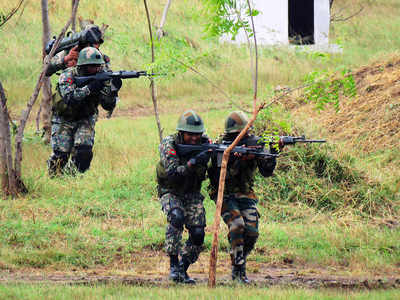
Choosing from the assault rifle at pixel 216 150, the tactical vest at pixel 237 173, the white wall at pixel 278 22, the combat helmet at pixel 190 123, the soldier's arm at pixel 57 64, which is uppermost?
the white wall at pixel 278 22

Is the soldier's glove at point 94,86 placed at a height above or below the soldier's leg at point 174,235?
above

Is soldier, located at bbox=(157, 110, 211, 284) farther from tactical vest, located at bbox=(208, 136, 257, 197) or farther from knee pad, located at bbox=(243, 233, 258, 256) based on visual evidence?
knee pad, located at bbox=(243, 233, 258, 256)

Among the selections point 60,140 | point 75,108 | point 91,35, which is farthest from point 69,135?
point 91,35

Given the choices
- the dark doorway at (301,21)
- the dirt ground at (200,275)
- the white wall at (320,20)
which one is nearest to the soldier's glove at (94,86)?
the dirt ground at (200,275)

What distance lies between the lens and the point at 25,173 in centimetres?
1008

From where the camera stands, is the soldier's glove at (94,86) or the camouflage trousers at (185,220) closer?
the camouflage trousers at (185,220)

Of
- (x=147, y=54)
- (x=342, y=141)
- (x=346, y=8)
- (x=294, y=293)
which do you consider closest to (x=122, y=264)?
(x=294, y=293)

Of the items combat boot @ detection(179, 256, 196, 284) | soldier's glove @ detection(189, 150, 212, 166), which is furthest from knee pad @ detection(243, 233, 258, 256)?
soldier's glove @ detection(189, 150, 212, 166)

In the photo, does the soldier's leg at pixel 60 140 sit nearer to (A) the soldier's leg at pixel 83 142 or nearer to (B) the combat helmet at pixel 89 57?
(A) the soldier's leg at pixel 83 142

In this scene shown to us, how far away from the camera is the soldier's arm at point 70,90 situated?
9.23 metres

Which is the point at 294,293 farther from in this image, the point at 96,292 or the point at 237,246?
the point at 96,292

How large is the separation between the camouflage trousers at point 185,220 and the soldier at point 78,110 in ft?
11.1

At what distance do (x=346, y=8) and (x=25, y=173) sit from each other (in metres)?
26.0

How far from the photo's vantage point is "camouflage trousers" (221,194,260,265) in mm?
6262
